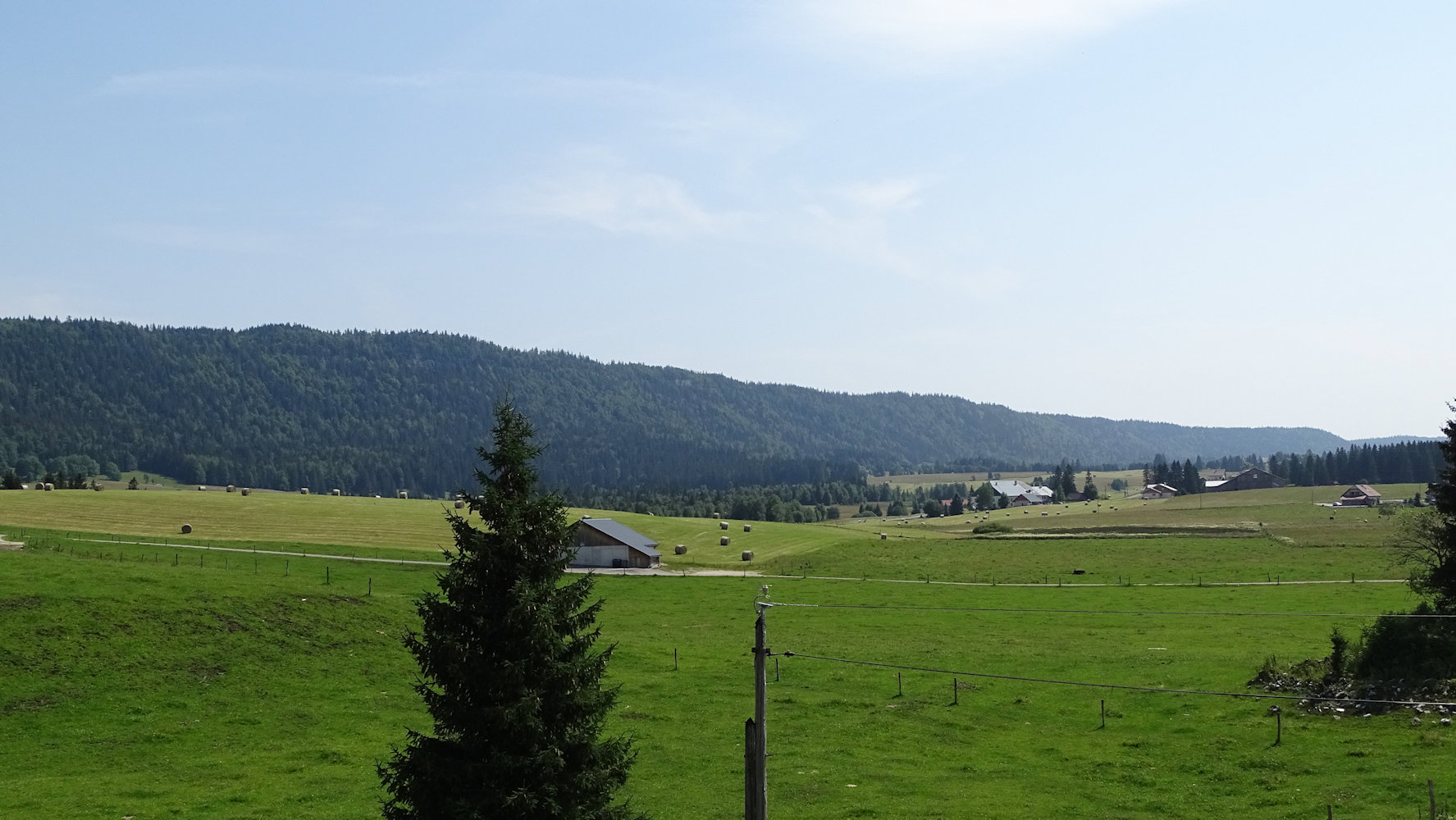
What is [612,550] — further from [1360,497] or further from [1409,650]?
[1360,497]

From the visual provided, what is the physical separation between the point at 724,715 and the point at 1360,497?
179201mm

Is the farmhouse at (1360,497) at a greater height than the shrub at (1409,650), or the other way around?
the farmhouse at (1360,497)

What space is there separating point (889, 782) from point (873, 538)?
319 feet

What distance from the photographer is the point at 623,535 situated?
109938 millimetres

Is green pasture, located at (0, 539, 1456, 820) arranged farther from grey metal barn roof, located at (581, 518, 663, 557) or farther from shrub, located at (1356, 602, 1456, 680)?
grey metal barn roof, located at (581, 518, 663, 557)

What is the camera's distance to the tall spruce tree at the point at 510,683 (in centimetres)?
2164

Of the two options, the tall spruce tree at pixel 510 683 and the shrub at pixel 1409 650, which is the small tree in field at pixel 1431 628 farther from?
→ the tall spruce tree at pixel 510 683

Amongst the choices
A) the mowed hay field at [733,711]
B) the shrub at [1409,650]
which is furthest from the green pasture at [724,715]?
the shrub at [1409,650]

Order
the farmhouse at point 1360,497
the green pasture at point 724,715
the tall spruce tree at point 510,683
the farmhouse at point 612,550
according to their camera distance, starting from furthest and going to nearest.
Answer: the farmhouse at point 1360,497 → the farmhouse at point 612,550 → the green pasture at point 724,715 → the tall spruce tree at point 510,683

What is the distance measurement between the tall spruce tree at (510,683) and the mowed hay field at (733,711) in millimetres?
11944

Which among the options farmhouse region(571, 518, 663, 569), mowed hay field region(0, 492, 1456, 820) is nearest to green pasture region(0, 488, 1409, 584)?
farmhouse region(571, 518, 663, 569)

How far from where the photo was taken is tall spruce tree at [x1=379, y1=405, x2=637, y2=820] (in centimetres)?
2164

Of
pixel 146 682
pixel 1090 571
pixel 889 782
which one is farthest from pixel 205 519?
pixel 889 782

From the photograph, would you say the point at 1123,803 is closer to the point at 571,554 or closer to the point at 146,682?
the point at 571,554
